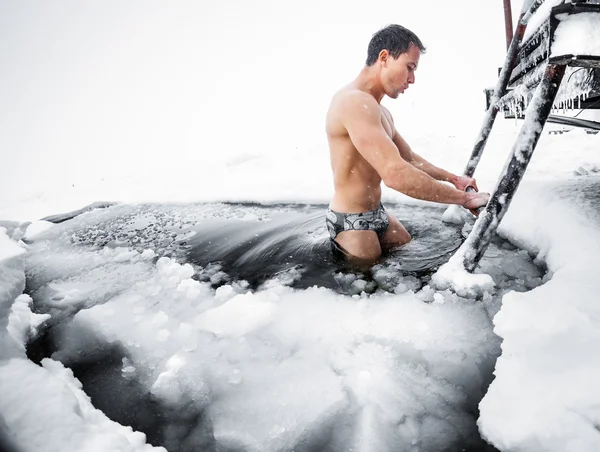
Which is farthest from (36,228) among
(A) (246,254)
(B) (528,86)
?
(B) (528,86)

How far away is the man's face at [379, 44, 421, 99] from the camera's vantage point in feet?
7.13

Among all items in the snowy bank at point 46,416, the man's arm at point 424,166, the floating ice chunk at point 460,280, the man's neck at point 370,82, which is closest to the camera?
the snowy bank at point 46,416

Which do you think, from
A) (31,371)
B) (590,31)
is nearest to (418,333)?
(590,31)

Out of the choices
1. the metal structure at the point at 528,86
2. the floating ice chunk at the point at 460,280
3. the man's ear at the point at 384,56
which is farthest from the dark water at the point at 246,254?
the man's ear at the point at 384,56

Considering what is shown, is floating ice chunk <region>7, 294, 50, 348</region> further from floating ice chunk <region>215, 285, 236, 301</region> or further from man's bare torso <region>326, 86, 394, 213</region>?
man's bare torso <region>326, 86, 394, 213</region>

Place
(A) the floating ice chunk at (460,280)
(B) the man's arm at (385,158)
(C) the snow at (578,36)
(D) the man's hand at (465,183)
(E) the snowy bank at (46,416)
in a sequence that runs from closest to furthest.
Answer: (E) the snowy bank at (46,416) → (C) the snow at (578,36) → (A) the floating ice chunk at (460,280) → (B) the man's arm at (385,158) → (D) the man's hand at (465,183)

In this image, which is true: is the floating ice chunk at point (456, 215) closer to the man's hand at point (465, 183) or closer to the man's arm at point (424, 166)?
the man's arm at point (424, 166)

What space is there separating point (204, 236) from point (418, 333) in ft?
8.39

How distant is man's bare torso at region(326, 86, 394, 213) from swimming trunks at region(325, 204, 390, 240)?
0.13ft

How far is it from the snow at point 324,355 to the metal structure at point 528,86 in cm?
30

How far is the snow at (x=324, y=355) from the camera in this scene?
104cm

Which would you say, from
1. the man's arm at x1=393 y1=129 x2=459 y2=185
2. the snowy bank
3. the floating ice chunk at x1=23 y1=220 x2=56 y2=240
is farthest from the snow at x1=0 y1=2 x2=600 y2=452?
the floating ice chunk at x1=23 y1=220 x2=56 y2=240

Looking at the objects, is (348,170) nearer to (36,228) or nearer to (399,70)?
(399,70)

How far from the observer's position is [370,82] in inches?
90.4
